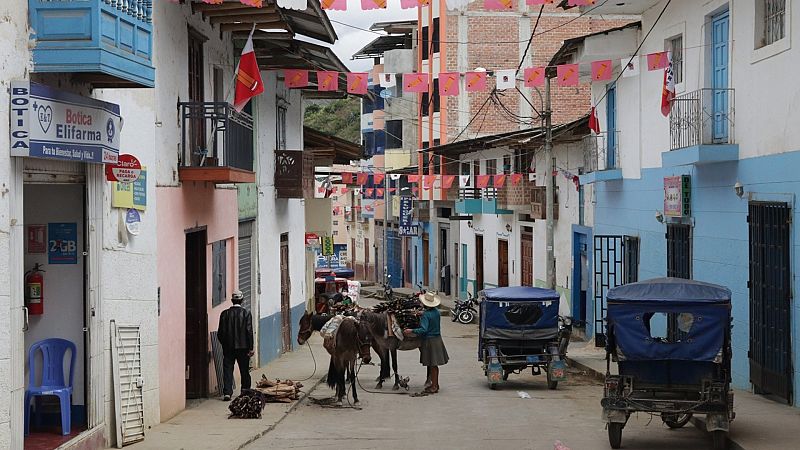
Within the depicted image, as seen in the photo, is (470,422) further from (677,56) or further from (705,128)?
(677,56)

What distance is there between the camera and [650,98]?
2345 centimetres

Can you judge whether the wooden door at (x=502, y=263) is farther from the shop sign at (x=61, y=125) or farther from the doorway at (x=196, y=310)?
the shop sign at (x=61, y=125)

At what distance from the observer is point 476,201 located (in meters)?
45.8

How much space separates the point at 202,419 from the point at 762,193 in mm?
9108

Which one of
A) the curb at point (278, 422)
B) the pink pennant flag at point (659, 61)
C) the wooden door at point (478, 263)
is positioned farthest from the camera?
the wooden door at point (478, 263)

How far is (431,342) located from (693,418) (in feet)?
20.0

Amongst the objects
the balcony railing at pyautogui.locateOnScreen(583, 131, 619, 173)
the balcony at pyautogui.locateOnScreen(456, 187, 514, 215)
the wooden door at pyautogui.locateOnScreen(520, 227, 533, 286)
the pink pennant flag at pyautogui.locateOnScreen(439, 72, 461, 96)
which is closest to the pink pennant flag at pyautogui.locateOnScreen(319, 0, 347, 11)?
the pink pennant flag at pyautogui.locateOnScreen(439, 72, 461, 96)

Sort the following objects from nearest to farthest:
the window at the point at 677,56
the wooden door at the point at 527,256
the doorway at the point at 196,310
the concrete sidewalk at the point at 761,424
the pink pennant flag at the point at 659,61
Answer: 1. the concrete sidewalk at the point at 761,424
2. the doorway at the point at 196,310
3. the pink pennant flag at the point at 659,61
4. the window at the point at 677,56
5. the wooden door at the point at 527,256

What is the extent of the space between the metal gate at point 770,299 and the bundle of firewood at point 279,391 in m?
7.39

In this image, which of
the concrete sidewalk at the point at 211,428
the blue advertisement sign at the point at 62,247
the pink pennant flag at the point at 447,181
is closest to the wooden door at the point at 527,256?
the pink pennant flag at the point at 447,181

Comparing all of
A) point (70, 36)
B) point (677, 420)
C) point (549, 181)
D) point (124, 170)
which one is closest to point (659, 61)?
point (677, 420)

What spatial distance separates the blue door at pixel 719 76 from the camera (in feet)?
60.3

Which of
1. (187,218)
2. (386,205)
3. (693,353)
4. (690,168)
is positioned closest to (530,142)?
(690,168)

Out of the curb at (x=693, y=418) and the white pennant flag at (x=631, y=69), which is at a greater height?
the white pennant flag at (x=631, y=69)
